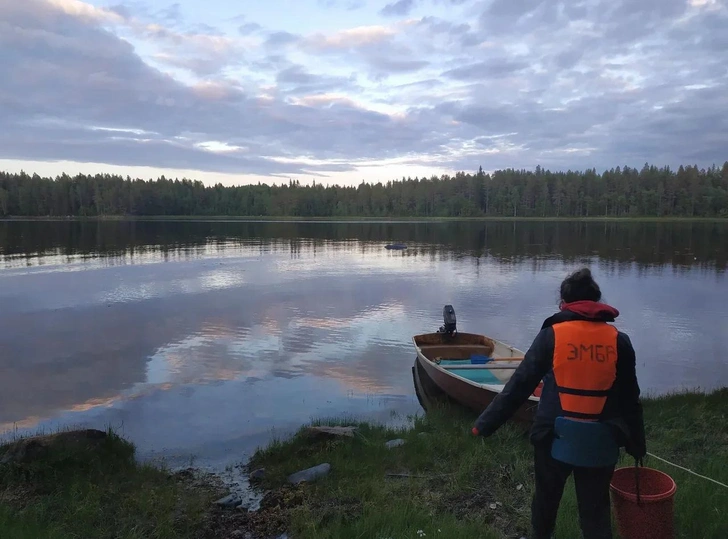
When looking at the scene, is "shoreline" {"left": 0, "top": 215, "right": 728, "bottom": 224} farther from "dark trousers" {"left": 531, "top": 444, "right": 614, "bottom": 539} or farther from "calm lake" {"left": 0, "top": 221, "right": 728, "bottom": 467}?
"dark trousers" {"left": 531, "top": 444, "right": 614, "bottom": 539}

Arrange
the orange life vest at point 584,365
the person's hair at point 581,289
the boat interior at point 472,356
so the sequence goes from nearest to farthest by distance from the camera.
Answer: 1. the orange life vest at point 584,365
2. the person's hair at point 581,289
3. the boat interior at point 472,356

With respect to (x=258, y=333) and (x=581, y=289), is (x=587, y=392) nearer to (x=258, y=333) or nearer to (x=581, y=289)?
(x=581, y=289)

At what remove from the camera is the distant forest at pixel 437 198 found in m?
150

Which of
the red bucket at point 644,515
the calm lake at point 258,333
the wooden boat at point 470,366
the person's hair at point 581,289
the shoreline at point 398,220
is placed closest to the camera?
the person's hair at point 581,289

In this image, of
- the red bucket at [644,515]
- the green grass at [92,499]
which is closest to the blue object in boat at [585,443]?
the red bucket at [644,515]

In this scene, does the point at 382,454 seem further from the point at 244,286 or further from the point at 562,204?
the point at 562,204

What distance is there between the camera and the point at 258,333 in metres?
19.4

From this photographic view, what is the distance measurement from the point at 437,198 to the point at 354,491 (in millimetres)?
176470

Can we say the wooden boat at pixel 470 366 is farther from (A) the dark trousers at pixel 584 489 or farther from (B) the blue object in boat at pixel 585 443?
(B) the blue object in boat at pixel 585 443

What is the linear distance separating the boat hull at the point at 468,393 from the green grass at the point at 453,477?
12.1 inches

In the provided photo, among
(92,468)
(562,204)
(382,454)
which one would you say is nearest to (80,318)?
(92,468)

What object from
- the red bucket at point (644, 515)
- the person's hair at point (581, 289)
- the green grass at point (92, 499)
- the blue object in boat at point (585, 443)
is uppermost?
the person's hair at point (581, 289)

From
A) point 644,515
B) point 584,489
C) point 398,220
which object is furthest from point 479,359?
point 398,220

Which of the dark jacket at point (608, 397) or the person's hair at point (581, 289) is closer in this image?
the dark jacket at point (608, 397)
